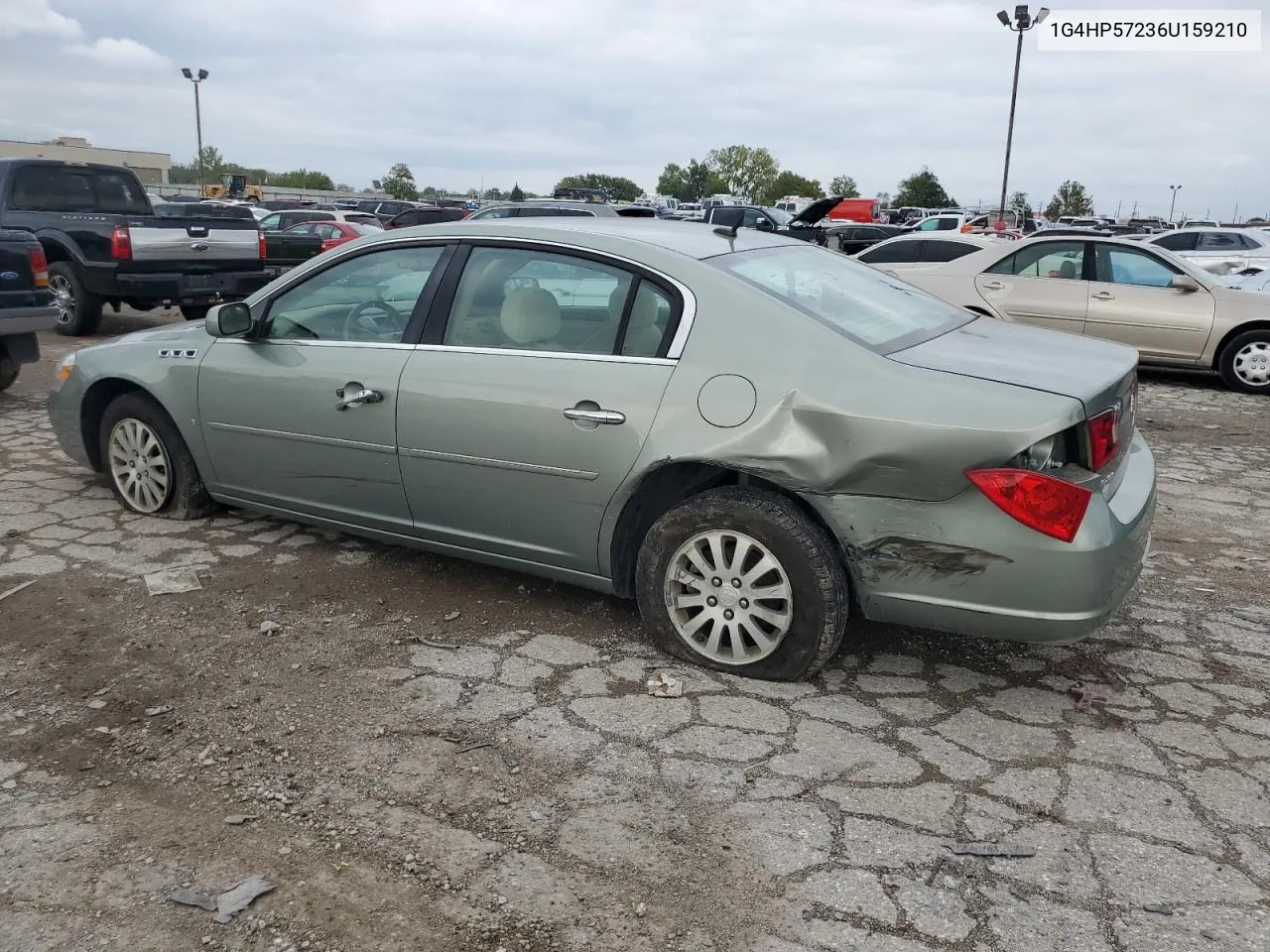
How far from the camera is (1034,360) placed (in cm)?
350

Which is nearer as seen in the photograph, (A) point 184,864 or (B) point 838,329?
(A) point 184,864

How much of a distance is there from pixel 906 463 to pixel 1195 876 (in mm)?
1298

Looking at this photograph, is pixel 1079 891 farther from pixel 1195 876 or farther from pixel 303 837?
pixel 303 837

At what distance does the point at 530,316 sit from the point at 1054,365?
185 cm

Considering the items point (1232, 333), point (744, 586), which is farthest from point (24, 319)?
point (1232, 333)

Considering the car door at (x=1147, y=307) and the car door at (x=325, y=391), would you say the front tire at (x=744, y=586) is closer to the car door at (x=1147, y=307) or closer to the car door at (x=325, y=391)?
the car door at (x=325, y=391)

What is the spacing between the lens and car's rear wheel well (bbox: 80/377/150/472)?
5.11m

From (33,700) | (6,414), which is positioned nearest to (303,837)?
(33,700)

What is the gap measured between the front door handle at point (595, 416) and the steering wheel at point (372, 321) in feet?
3.11

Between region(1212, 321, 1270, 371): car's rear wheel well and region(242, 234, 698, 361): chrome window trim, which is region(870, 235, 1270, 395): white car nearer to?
region(1212, 321, 1270, 371): car's rear wheel well

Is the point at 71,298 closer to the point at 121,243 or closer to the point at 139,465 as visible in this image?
the point at 121,243

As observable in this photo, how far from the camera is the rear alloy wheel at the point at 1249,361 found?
956cm

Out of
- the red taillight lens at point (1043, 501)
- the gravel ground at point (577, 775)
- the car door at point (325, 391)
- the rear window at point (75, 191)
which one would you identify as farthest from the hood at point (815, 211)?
the rear window at point (75, 191)

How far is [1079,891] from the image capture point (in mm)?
2479
